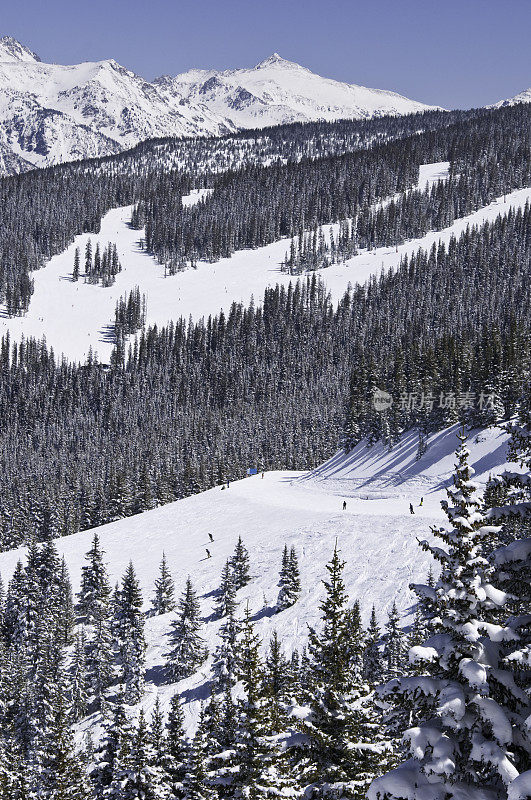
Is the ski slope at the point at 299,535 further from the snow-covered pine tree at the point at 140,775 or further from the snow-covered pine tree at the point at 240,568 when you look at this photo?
the snow-covered pine tree at the point at 140,775

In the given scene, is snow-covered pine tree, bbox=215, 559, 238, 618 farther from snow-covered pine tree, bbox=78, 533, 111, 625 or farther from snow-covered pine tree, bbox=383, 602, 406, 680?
snow-covered pine tree, bbox=78, 533, 111, 625

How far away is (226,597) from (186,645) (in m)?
4.71

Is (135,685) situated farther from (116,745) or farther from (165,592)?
(116,745)

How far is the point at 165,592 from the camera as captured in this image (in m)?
60.4

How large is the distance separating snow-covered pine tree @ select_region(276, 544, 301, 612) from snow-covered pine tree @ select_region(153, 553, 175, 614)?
41.5ft

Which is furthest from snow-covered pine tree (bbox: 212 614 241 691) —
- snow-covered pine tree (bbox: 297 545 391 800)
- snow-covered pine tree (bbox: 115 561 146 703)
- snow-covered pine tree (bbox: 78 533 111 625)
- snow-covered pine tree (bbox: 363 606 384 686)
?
snow-covered pine tree (bbox: 297 545 391 800)

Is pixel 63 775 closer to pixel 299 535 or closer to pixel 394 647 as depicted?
pixel 394 647

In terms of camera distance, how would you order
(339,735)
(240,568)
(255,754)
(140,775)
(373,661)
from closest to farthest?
(339,735), (255,754), (140,775), (373,661), (240,568)

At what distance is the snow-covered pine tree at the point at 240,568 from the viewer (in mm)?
59625

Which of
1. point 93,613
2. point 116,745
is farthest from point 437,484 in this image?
point 116,745

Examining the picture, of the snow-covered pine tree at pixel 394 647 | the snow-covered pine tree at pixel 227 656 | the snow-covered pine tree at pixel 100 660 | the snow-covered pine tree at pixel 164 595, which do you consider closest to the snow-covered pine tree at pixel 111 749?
the snow-covered pine tree at pixel 227 656

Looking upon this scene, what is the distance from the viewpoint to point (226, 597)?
5100 centimetres

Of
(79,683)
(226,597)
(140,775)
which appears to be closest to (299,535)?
(226,597)

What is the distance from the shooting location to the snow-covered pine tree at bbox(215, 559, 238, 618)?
49528 millimetres
